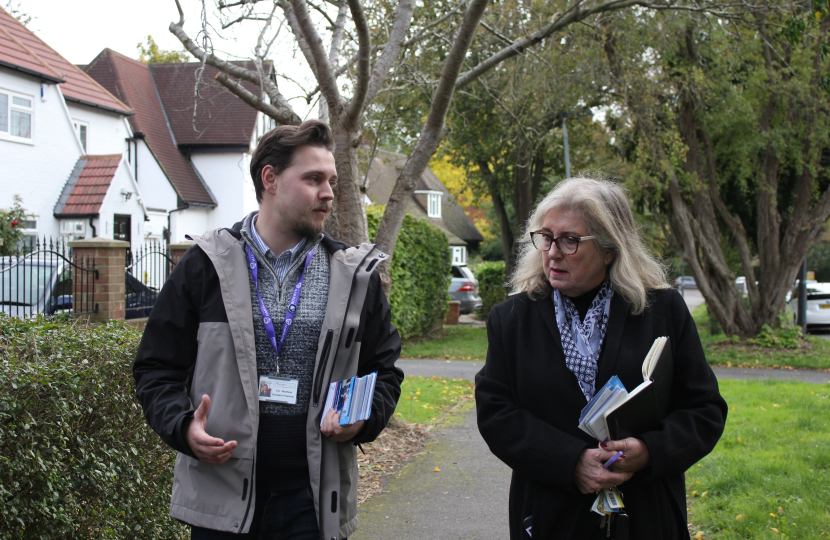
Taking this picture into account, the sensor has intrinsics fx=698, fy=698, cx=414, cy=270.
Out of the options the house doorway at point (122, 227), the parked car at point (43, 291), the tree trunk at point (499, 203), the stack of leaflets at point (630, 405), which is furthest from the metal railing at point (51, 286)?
the tree trunk at point (499, 203)

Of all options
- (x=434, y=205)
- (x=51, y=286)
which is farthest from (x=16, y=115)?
(x=434, y=205)

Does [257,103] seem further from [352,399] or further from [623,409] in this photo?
[623,409]

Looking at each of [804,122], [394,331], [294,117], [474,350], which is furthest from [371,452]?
[804,122]

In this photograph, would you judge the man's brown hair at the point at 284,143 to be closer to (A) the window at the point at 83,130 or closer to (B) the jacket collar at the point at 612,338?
(B) the jacket collar at the point at 612,338

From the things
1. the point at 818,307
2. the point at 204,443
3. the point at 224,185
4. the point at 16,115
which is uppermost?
the point at 16,115

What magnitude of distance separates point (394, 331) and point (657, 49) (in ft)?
41.0

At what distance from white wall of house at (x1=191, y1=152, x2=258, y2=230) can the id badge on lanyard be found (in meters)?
24.9

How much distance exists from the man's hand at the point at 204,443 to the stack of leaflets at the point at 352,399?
323 millimetres

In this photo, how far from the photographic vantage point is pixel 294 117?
702 centimetres

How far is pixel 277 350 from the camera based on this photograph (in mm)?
2461

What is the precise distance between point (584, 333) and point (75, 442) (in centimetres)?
235

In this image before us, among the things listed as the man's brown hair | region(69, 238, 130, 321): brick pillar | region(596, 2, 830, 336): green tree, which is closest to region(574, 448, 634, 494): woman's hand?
the man's brown hair

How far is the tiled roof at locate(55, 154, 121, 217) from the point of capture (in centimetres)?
1848

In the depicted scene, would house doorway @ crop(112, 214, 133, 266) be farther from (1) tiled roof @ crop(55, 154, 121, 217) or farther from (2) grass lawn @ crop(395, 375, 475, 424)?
(2) grass lawn @ crop(395, 375, 475, 424)
